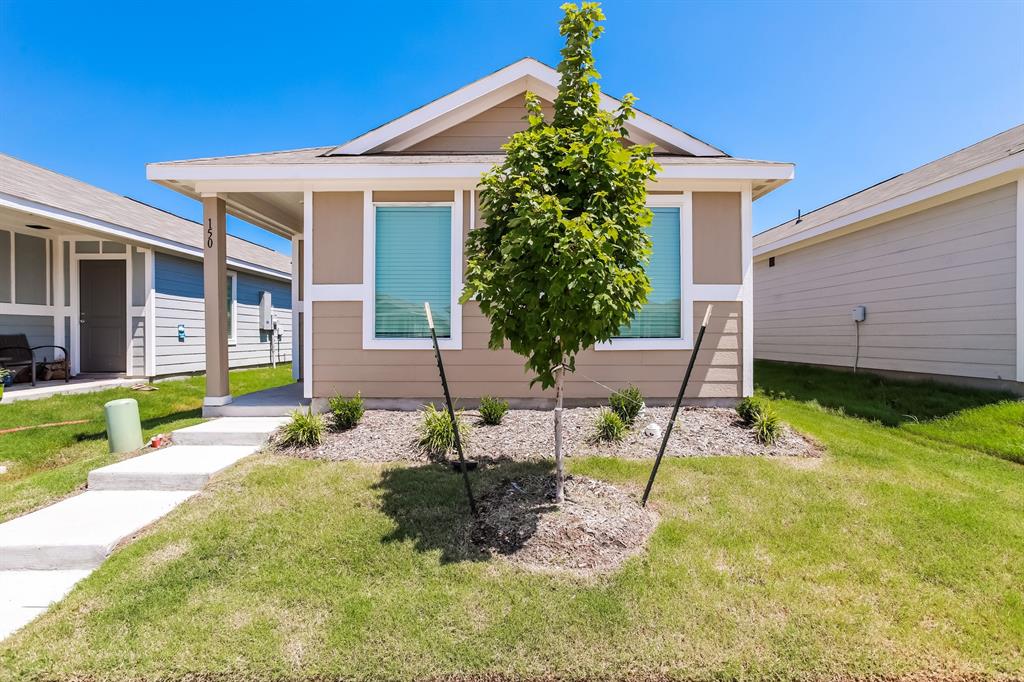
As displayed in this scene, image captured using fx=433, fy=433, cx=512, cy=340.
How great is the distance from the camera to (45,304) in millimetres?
8555

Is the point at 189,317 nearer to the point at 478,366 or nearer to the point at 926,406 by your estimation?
the point at 478,366

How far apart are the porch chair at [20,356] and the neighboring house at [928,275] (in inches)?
615

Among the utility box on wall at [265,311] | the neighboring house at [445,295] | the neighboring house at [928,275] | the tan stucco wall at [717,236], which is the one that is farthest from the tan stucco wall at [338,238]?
the neighboring house at [928,275]

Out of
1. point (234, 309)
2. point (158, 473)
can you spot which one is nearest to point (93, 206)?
point (234, 309)

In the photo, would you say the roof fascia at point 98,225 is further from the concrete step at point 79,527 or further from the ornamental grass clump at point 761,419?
the ornamental grass clump at point 761,419

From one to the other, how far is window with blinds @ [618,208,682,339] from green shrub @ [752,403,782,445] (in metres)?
1.49

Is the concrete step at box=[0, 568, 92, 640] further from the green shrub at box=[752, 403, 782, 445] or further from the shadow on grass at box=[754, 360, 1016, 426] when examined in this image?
the shadow on grass at box=[754, 360, 1016, 426]

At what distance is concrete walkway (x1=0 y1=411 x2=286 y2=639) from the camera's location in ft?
8.79

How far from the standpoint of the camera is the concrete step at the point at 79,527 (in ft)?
9.46

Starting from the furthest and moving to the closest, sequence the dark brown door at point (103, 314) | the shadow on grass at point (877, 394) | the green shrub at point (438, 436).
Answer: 1. the dark brown door at point (103, 314)
2. the shadow on grass at point (877, 394)
3. the green shrub at point (438, 436)

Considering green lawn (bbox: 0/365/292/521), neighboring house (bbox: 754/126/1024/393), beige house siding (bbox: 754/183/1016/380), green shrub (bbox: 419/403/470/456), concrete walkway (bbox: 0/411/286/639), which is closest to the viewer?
concrete walkway (bbox: 0/411/286/639)

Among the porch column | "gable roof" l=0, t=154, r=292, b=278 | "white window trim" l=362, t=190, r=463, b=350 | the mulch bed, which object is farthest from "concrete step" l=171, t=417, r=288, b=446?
"gable roof" l=0, t=154, r=292, b=278

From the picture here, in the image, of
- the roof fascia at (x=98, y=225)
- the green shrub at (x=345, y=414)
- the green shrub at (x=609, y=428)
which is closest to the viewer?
the green shrub at (x=609, y=428)

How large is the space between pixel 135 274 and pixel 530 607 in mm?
10844
